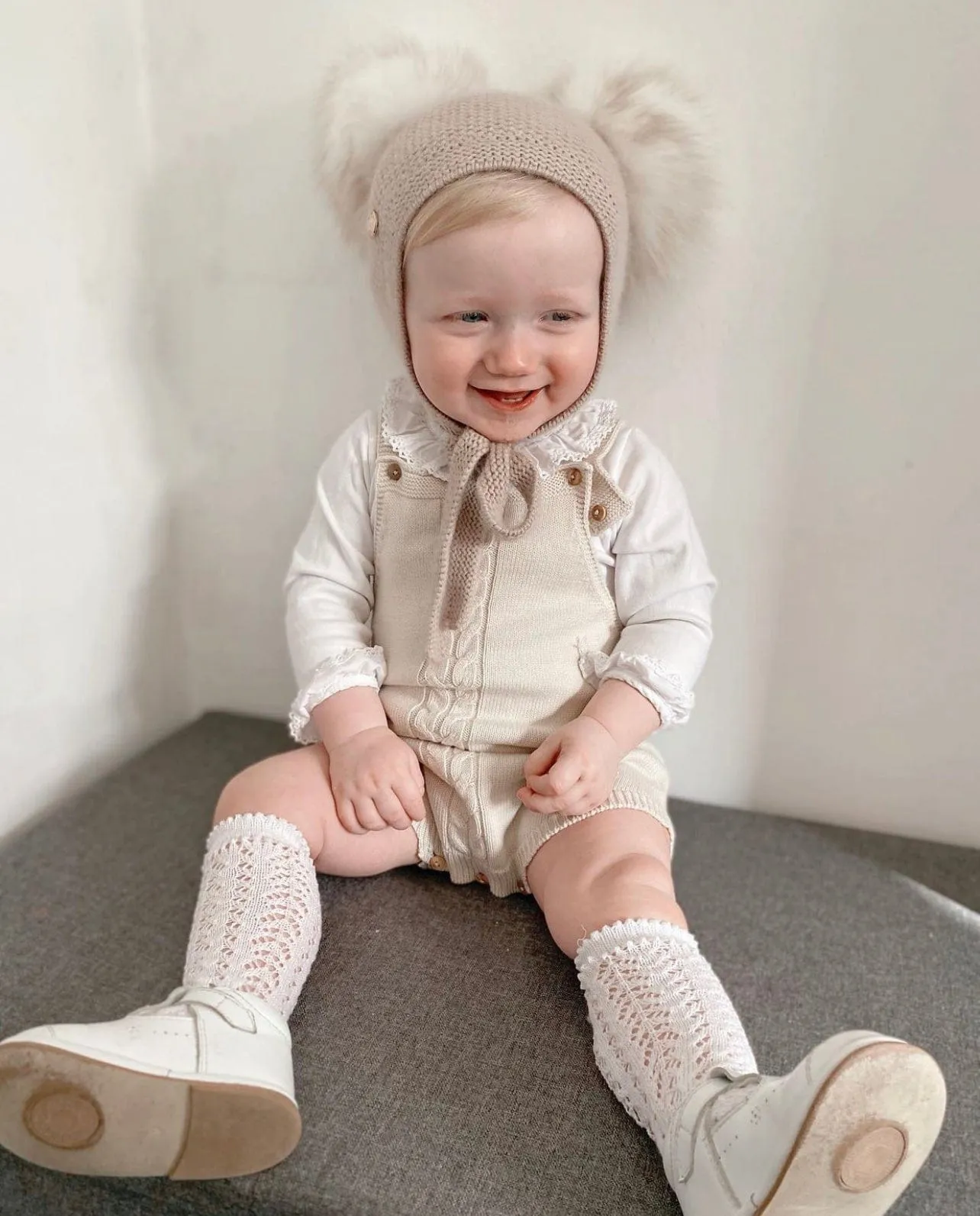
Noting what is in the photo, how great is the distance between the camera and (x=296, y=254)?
1114 mm

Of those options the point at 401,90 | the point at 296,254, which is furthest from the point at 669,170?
the point at 296,254

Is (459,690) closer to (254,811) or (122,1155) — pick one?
(254,811)

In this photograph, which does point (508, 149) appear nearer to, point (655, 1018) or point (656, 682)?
point (656, 682)

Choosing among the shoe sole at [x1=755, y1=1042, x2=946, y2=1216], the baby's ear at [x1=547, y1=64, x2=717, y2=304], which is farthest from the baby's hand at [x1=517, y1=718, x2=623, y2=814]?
the baby's ear at [x1=547, y1=64, x2=717, y2=304]

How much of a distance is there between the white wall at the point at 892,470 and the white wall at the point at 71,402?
0.74 m

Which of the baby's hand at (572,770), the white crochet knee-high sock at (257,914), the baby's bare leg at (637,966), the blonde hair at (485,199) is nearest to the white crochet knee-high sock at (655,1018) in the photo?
the baby's bare leg at (637,966)

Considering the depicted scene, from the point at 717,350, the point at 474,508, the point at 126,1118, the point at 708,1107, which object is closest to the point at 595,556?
the point at 474,508

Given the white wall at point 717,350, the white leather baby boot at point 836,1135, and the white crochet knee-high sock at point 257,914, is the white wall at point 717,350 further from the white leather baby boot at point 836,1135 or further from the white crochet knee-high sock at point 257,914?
the white leather baby boot at point 836,1135

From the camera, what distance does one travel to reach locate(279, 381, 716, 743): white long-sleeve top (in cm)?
94

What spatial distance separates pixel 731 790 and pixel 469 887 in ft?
1.27

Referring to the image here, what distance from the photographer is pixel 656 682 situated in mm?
910

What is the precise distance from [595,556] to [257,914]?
1.45 ft

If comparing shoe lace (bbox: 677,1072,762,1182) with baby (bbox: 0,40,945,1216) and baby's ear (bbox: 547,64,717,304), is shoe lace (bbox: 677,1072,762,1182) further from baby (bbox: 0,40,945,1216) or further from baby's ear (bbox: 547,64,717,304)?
baby's ear (bbox: 547,64,717,304)

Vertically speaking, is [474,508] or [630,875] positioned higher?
[474,508]
